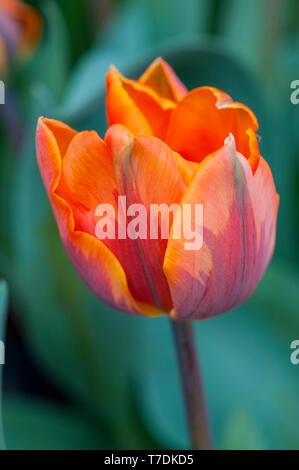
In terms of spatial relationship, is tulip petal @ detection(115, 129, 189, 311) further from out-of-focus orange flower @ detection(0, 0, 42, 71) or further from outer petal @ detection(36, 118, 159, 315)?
out-of-focus orange flower @ detection(0, 0, 42, 71)

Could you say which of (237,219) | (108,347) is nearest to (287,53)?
(108,347)

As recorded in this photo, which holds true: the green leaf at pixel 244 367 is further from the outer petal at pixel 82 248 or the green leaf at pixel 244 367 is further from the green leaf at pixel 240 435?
the outer petal at pixel 82 248

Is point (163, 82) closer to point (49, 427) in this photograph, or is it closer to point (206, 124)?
point (206, 124)

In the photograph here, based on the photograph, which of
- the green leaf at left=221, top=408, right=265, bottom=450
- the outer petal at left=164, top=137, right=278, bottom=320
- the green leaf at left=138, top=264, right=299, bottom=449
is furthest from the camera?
the green leaf at left=138, top=264, right=299, bottom=449

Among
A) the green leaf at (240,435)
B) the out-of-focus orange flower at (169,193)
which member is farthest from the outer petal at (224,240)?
the green leaf at (240,435)

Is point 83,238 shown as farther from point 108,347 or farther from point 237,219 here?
point 108,347

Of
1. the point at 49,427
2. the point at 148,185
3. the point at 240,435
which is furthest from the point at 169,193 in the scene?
the point at 49,427

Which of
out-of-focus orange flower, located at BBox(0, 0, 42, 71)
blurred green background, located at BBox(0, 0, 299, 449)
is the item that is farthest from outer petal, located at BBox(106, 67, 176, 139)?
out-of-focus orange flower, located at BBox(0, 0, 42, 71)
